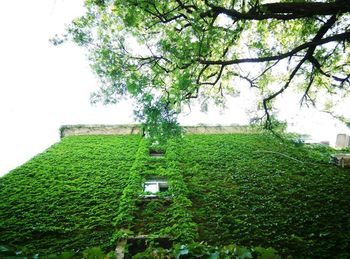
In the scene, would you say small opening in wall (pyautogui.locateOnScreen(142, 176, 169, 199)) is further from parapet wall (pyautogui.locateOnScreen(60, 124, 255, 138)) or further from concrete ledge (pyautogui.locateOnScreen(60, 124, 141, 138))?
Answer: concrete ledge (pyautogui.locateOnScreen(60, 124, 141, 138))

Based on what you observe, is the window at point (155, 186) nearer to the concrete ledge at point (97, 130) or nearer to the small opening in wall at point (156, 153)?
Answer: the small opening in wall at point (156, 153)

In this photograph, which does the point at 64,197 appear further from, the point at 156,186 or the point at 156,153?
the point at 156,153

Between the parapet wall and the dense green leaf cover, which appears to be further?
the parapet wall

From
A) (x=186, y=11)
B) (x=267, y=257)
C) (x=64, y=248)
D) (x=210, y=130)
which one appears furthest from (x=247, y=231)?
(x=210, y=130)

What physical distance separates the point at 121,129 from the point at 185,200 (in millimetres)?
8909

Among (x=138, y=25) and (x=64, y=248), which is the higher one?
(x=138, y=25)

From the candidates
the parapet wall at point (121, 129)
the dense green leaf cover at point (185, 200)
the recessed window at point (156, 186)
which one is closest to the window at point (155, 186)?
the recessed window at point (156, 186)

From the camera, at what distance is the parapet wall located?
1571 centimetres

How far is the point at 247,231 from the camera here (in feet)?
21.8

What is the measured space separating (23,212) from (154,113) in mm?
5029

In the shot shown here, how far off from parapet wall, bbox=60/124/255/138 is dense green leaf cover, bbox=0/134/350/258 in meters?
2.82

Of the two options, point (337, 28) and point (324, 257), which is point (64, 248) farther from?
point (337, 28)

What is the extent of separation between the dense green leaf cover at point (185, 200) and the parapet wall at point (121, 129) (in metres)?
2.82

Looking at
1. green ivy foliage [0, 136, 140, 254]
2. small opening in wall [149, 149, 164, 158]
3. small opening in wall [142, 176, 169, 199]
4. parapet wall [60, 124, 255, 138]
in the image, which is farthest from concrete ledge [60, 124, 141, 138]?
small opening in wall [142, 176, 169, 199]
